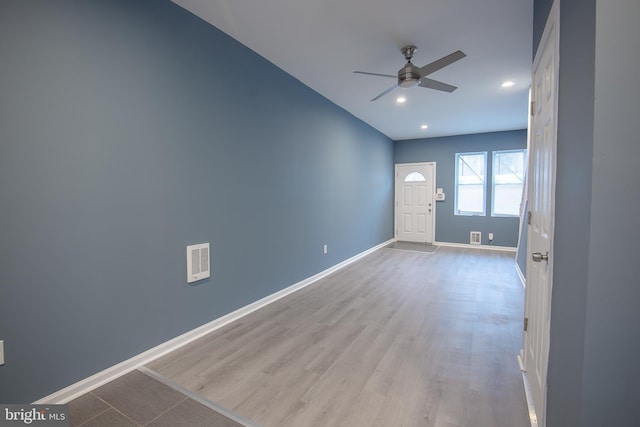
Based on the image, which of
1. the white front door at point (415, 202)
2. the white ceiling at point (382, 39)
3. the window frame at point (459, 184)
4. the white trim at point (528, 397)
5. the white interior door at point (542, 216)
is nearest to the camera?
the white interior door at point (542, 216)

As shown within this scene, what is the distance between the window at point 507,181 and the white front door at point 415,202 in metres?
1.33

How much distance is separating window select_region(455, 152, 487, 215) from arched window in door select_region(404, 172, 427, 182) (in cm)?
81

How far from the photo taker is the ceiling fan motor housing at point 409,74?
2.69 m

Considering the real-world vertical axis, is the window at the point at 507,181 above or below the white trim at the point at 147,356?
above

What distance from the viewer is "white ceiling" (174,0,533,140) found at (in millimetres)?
2246

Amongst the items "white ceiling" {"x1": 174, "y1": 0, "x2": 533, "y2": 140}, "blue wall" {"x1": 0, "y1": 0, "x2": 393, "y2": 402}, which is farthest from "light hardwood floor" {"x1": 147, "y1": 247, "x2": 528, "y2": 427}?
"white ceiling" {"x1": 174, "y1": 0, "x2": 533, "y2": 140}

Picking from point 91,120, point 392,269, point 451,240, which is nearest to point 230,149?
point 91,120

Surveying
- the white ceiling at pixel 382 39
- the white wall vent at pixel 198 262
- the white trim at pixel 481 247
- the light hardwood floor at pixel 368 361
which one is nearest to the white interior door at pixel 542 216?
the light hardwood floor at pixel 368 361

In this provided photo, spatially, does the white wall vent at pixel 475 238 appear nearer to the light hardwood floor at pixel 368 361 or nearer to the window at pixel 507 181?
the window at pixel 507 181

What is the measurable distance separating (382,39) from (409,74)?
0.42 meters

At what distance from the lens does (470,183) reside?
668 centimetres

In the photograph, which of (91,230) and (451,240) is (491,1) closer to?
(91,230)

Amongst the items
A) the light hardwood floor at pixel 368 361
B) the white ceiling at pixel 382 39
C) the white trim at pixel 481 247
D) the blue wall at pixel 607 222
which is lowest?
the light hardwood floor at pixel 368 361

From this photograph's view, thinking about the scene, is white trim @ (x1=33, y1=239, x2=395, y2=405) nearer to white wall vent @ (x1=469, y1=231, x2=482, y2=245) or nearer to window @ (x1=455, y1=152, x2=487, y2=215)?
white wall vent @ (x1=469, y1=231, x2=482, y2=245)
